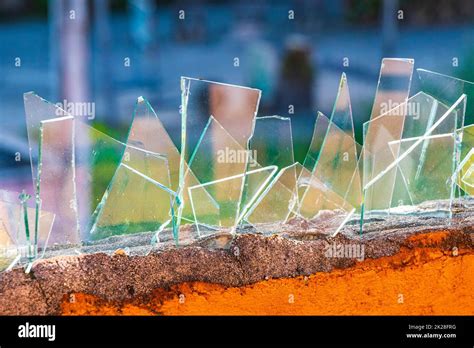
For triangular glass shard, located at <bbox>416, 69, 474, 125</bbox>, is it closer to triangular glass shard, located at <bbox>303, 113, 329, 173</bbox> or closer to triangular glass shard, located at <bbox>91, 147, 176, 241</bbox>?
triangular glass shard, located at <bbox>303, 113, 329, 173</bbox>

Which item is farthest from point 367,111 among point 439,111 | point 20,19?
point 20,19

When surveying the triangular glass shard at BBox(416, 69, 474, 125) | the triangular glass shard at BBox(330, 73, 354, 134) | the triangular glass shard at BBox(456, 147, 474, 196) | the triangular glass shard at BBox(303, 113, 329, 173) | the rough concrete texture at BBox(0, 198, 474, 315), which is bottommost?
the rough concrete texture at BBox(0, 198, 474, 315)

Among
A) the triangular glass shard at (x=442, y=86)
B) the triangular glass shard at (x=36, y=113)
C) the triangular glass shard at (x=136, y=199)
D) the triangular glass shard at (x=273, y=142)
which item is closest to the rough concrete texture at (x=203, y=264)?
the triangular glass shard at (x=136, y=199)

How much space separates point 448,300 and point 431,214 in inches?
14.1

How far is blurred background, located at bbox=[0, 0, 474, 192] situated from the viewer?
4598mm

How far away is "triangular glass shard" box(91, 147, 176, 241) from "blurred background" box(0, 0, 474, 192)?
55 centimetres

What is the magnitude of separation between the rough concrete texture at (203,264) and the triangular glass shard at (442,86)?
46 centimetres

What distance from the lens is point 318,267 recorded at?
4.07 meters

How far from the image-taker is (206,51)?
489cm

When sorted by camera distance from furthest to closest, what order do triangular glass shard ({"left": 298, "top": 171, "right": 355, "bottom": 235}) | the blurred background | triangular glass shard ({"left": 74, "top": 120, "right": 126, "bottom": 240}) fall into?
1. the blurred background
2. triangular glass shard ({"left": 298, "top": 171, "right": 355, "bottom": 235})
3. triangular glass shard ({"left": 74, "top": 120, "right": 126, "bottom": 240})

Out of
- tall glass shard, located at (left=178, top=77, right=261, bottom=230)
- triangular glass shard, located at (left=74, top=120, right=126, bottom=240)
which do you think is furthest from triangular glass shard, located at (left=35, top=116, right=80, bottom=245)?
tall glass shard, located at (left=178, top=77, right=261, bottom=230)

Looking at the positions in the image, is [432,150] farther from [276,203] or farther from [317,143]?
[276,203]

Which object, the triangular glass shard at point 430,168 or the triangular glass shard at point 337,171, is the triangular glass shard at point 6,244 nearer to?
the triangular glass shard at point 337,171

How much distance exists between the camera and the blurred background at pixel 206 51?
15.1 feet
